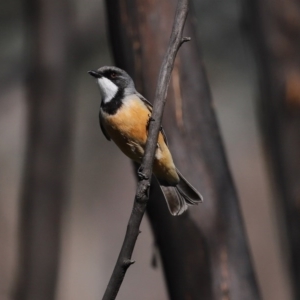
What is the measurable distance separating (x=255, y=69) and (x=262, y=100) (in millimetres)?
241

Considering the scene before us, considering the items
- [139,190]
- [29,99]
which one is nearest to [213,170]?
[139,190]

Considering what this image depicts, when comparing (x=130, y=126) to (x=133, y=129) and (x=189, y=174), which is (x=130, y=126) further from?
(x=189, y=174)

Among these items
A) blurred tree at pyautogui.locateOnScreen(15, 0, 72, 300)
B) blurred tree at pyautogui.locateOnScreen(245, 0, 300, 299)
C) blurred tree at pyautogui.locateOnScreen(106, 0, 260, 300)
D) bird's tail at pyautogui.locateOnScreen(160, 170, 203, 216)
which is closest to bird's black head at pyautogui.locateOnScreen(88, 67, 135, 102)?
blurred tree at pyautogui.locateOnScreen(106, 0, 260, 300)

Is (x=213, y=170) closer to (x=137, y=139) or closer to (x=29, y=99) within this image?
(x=137, y=139)

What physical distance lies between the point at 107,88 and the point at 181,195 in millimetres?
664

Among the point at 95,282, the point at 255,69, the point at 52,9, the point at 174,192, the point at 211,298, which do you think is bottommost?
the point at 95,282

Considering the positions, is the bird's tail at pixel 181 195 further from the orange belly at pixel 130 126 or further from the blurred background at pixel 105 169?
the blurred background at pixel 105 169

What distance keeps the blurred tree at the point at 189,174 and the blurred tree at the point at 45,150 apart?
1776mm

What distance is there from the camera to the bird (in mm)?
3166

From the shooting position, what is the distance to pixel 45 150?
538 centimetres

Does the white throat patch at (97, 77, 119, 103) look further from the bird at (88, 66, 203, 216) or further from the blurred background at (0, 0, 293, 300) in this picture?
the blurred background at (0, 0, 293, 300)

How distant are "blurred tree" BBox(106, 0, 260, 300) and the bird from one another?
0.78 ft

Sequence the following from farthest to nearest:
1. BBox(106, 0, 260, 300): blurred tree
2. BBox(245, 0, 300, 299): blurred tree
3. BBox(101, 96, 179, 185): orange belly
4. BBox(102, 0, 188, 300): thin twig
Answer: BBox(245, 0, 300, 299): blurred tree, BBox(106, 0, 260, 300): blurred tree, BBox(101, 96, 179, 185): orange belly, BBox(102, 0, 188, 300): thin twig

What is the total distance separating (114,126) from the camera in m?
3.20
